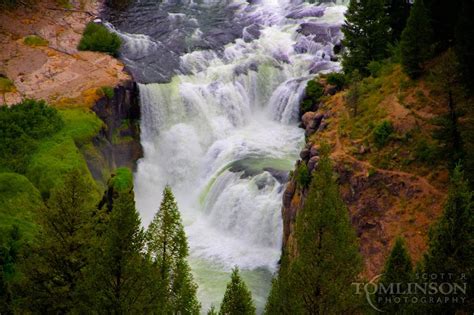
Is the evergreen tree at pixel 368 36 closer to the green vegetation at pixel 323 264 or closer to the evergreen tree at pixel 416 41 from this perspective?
the evergreen tree at pixel 416 41

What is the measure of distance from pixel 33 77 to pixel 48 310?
97.6ft

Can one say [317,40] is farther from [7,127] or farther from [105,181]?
[7,127]

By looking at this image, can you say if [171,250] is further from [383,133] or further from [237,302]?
[383,133]

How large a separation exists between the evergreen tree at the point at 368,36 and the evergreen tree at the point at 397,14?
168 centimetres

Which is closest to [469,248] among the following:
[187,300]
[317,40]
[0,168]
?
[187,300]

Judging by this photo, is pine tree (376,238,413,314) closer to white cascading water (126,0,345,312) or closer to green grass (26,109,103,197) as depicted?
white cascading water (126,0,345,312)

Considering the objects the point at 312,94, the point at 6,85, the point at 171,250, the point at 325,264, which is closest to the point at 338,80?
the point at 312,94

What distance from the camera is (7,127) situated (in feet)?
113

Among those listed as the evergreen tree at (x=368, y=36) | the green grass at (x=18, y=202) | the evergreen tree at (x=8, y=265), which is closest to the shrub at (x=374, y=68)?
the evergreen tree at (x=368, y=36)

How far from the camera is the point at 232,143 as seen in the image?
147 ft

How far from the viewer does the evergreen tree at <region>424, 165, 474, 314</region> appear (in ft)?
47.8

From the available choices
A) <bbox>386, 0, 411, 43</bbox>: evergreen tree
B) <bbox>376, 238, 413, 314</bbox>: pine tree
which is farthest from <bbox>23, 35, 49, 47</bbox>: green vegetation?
<bbox>376, 238, 413, 314</bbox>: pine tree

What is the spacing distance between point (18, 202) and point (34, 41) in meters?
26.0

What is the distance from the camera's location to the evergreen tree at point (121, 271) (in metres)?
15.7
